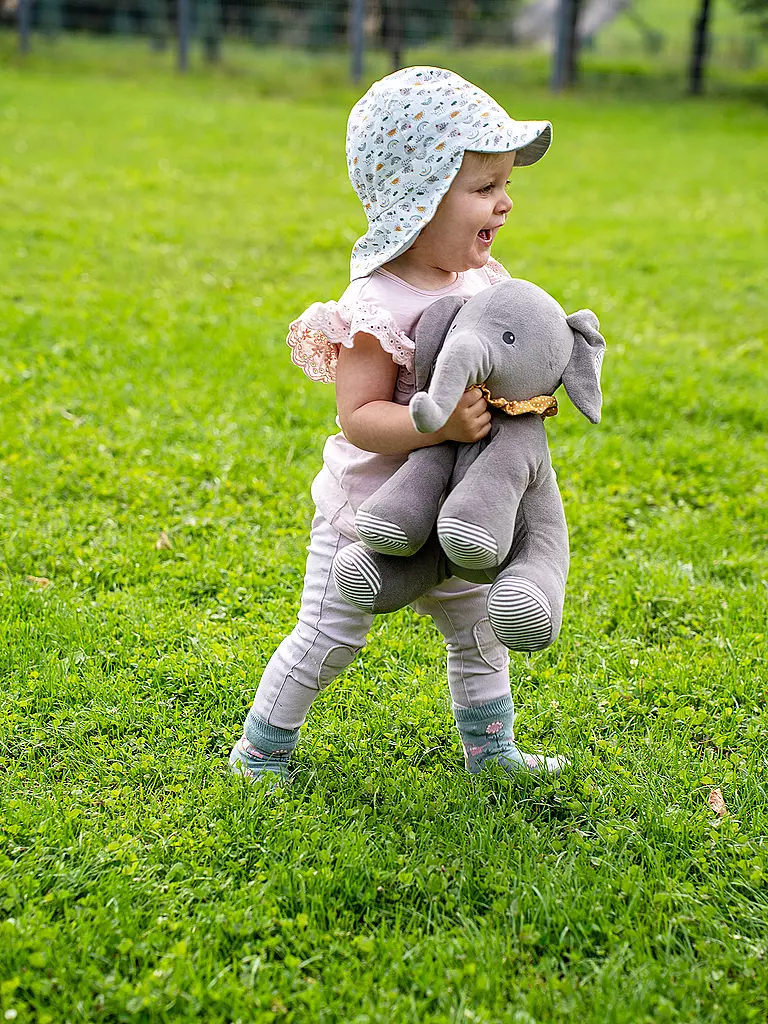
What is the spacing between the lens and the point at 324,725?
10.9 ft

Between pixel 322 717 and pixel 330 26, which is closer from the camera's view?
pixel 322 717

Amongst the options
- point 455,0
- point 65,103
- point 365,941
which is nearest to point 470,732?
point 365,941

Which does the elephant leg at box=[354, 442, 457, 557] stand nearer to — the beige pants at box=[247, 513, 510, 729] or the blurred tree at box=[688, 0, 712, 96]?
the beige pants at box=[247, 513, 510, 729]

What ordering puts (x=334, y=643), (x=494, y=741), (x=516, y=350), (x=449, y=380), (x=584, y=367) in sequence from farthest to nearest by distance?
1. (x=494, y=741)
2. (x=334, y=643)
3. (x=584, y=367)
4. (x=516, y=350)
5. (x=449, y=380)

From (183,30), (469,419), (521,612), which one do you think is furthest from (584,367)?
(183,30)

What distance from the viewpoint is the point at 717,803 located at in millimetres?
3014

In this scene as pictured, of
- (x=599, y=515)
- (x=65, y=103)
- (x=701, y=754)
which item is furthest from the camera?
(x=65, y=103)

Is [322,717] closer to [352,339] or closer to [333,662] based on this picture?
[333,662]

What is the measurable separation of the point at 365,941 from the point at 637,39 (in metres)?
25.3

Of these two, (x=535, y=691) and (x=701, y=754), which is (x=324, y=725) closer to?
(x=535, y=691)

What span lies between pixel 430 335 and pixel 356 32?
19155 mm

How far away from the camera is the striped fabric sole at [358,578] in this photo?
101 inches

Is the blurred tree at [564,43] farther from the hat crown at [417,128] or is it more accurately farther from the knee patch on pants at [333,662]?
→ the knee patch on pants at [333,662]

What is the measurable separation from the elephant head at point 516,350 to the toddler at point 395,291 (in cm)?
10
